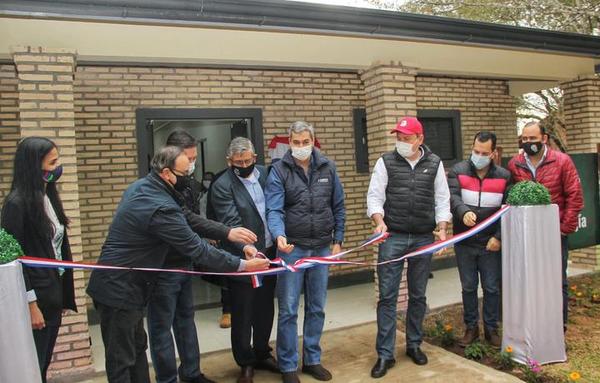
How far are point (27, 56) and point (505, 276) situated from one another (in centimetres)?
434

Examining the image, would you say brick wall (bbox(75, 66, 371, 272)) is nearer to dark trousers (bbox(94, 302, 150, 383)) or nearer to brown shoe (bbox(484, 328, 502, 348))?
brown shoe (bbox(484, 328, 502, 348))

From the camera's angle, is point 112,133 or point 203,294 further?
point 203,294

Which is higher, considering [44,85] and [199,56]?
[199,56]

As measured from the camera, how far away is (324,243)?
3943 mm

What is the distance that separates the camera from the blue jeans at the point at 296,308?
3.84 m

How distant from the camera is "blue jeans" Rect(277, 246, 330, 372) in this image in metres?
3.84

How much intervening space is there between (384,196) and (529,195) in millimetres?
1132

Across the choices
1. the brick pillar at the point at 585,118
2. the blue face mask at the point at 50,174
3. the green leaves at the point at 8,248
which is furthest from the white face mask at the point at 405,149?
the brick pillar at the point at 585,118

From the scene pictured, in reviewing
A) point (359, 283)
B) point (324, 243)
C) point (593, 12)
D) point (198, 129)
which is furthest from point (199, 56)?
point (593, 12)

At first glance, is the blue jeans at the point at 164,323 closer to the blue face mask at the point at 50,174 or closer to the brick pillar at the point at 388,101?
the blue face mask at the point at 50,174

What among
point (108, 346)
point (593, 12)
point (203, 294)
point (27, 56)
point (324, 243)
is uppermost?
point (593, 12)

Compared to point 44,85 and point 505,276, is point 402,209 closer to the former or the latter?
point 505,276

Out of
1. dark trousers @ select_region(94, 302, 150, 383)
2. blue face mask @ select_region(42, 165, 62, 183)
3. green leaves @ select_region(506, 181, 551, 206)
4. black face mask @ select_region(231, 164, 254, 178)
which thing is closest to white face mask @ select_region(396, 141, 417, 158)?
green leaves @ select_region(506, 181, 551, 206)

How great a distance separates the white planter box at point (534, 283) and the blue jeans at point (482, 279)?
0.32m
